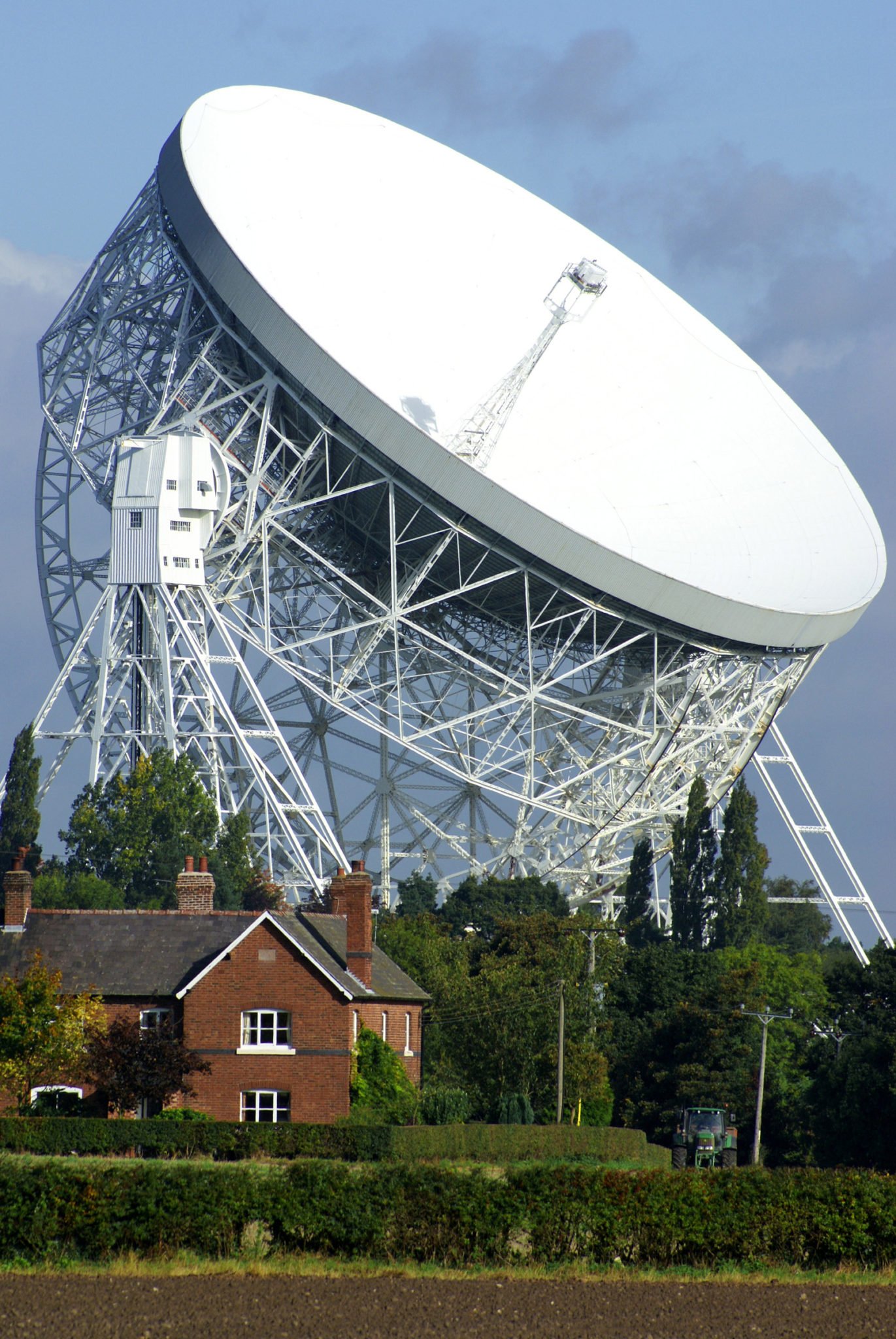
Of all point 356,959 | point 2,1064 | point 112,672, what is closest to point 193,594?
point 112,672

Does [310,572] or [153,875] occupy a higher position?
[310,572]

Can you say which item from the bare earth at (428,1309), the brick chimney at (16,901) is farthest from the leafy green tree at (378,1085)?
the bare earth at (428,1309)

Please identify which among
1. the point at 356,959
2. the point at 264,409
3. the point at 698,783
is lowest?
the point at 356,959

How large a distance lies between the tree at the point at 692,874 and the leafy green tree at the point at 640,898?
105 cm

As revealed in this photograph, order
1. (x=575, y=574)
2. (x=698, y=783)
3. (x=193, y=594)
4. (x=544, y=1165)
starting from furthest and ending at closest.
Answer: (x=698, y=783), (x=193, y=594), (x=575, y=574), (x=544, y=1165)

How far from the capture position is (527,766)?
2163 inches

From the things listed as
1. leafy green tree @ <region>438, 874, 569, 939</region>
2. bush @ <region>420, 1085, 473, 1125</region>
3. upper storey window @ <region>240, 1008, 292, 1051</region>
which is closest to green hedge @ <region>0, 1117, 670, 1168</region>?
upper storey window @ <region>240, 1008, 292, 1051</region>

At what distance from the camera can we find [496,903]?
66.9 meters

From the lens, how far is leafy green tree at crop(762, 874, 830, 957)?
122625 mm

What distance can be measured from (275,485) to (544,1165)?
31.2 m

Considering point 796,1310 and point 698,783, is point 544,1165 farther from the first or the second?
point 698,783

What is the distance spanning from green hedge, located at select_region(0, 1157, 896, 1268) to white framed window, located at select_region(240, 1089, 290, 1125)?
13.6 meters

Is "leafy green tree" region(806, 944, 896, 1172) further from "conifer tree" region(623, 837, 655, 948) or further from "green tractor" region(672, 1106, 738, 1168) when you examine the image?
"conifer tree" region(623, 837, 655, 948)

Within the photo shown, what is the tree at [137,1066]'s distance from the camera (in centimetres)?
3528
